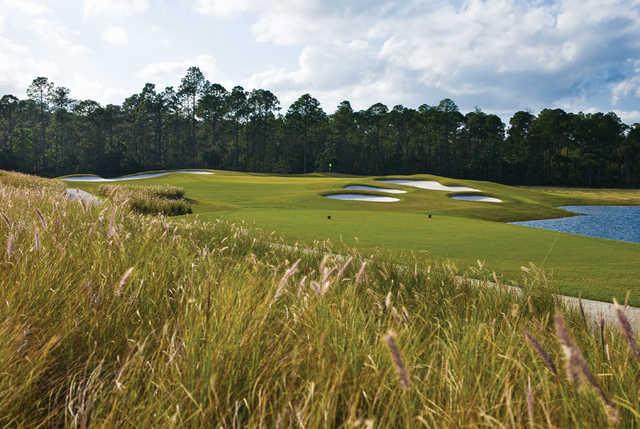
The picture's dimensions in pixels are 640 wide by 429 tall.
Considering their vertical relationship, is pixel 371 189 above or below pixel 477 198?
above

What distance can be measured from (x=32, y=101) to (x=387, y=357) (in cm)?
10919

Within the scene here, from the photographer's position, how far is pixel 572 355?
989 millimetres

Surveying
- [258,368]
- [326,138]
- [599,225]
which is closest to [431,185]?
[599,225]

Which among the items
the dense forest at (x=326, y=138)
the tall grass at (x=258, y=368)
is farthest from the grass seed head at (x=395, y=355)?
the dense forest at (x=326, y=138)

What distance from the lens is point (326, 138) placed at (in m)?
84.2

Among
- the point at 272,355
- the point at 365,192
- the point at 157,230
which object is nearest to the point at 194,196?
the point at 365,192

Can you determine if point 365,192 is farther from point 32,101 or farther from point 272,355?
point 32,101

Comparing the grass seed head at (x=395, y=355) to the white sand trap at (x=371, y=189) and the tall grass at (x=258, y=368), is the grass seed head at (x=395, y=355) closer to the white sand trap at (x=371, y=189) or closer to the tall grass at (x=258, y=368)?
the tall grass at (x=258, y=368)

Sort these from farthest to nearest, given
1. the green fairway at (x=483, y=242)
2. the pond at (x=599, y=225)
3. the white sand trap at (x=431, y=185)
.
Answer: the white sand trap at (x=431, y=185), the pond at (x=599, y=225), the green fairway at (x=483, y=242)

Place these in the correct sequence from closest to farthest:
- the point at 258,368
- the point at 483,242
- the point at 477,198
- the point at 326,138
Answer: the point at 258,368
the point at 483,242
the point at 477,198
the point at 326,138

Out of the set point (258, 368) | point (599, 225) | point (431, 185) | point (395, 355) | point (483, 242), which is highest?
point (395, 355)

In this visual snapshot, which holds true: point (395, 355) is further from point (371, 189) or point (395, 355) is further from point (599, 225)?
point (371, 189)

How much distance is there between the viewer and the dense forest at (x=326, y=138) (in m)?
79.4

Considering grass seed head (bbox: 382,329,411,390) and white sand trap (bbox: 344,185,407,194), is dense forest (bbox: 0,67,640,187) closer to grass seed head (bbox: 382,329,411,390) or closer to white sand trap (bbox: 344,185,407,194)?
white sand trap (bbox: 344,185,407,194)
